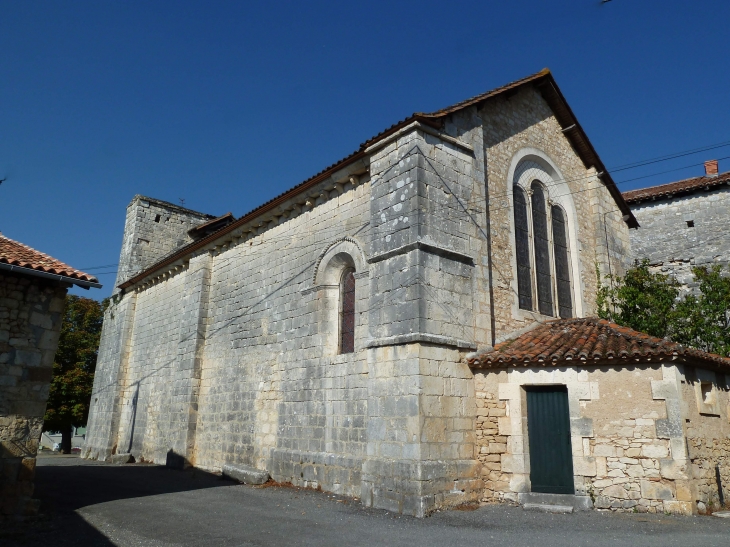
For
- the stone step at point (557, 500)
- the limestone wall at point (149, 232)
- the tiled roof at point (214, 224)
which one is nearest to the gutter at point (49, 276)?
the stone step at point (557, 500)

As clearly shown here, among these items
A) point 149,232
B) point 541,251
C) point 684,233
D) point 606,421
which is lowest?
point 606,421

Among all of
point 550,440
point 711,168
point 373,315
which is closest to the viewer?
point 550,440

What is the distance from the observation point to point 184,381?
47.0 ft

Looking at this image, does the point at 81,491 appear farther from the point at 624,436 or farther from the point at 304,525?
the point at 624,436

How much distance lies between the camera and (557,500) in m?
8.17

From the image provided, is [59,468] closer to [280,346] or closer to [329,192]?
[280,346]

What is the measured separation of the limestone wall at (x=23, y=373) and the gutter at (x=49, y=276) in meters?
0.38

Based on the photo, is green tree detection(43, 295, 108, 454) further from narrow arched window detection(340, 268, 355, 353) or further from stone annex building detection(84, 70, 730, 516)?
narrow arched window detection(340, 268, 355, 353)

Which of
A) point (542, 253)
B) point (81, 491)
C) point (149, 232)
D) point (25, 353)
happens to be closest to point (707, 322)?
point (542, 253)

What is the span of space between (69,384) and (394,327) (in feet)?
63.3

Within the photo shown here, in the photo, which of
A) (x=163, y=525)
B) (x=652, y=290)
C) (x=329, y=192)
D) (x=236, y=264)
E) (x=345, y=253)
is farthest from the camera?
(x=236, y=264)

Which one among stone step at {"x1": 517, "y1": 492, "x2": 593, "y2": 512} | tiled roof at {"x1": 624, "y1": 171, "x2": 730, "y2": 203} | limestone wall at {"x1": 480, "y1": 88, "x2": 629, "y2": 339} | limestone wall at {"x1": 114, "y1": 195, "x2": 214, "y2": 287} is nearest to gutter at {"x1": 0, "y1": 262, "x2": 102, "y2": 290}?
limestone wall at {"x1": 480, "y1": 88, "x2": 629, "y2": 339}

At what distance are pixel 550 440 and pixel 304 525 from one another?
12.9ft

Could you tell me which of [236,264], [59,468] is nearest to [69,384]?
[59,468]
